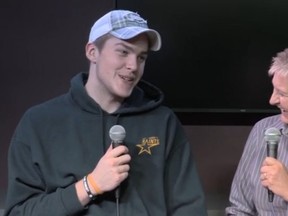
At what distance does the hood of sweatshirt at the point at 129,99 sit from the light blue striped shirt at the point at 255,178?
0.42 metres

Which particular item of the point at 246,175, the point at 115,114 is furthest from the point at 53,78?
the point at 246,175

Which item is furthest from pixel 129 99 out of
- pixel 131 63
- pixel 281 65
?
pixel 281 65

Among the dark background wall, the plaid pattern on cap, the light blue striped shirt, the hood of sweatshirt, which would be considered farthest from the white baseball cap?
the dark background wall

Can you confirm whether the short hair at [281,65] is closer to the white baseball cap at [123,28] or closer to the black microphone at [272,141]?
the black microphone at [272,141]

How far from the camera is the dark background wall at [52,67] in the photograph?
240 centimetres

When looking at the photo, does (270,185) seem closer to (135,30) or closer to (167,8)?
(135,30)

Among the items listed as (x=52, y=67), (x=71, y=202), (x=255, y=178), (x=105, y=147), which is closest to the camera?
(x=71, y=202)

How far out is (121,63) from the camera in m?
1.54

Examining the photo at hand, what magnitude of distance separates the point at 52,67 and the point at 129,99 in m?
0.85

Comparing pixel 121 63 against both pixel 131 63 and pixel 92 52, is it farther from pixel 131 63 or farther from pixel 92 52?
pixel 92 52

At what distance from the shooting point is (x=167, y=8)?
89.3 inches

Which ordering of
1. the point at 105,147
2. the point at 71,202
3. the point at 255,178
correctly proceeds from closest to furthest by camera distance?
the point at 71,202
the point at 105,147
the point at 255,178

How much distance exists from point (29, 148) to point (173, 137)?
468mm

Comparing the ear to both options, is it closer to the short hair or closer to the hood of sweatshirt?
the hood of sweatshirt
